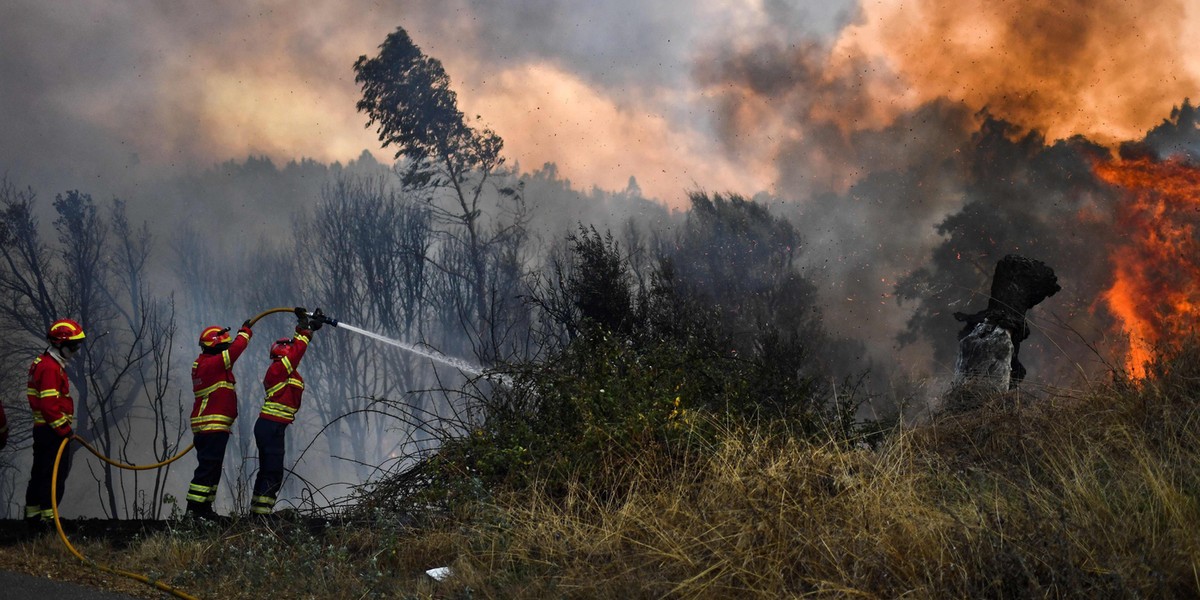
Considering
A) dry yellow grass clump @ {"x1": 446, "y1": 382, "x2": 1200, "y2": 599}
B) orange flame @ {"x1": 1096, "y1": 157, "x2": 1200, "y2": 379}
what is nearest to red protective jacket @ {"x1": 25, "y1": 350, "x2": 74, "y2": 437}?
dry yellow grass clump @ {"x1": 446, "y1": 382, "x2": 1200, "y2": 599}

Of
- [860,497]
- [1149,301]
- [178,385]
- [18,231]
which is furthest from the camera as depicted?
[178,385]

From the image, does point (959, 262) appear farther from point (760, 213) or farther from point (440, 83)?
point (440, 83)

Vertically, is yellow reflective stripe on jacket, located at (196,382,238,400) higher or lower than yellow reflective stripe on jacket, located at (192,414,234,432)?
higher

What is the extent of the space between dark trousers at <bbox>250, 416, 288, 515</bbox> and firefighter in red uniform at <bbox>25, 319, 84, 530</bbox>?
166cm

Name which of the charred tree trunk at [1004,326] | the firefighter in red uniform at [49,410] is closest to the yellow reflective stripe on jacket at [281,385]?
the firefighter in red uniform at [49,410]

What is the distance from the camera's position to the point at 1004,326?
11.3 metres

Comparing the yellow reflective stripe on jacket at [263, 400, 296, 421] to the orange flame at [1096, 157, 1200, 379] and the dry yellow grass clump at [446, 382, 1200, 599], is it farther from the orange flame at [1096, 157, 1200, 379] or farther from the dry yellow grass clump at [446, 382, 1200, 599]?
the orange flame at [1096, 157, 1200, 379]

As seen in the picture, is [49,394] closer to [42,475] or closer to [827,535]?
[42,475]

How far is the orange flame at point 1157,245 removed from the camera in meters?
18.0

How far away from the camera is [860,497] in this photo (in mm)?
4996

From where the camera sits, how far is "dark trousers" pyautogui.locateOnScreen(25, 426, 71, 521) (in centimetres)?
875

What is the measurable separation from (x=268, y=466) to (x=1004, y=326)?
8251 millimetres

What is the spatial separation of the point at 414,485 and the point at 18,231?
1006 inches

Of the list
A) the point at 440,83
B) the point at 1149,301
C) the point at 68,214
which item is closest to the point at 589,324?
the point at 1149,301
